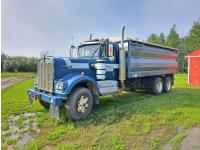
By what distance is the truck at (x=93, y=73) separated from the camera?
5.86 meters

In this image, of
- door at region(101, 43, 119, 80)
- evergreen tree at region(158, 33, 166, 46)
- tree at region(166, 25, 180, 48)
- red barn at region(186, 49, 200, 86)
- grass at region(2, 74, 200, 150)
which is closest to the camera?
grass at region(2, 74, 200, 150)

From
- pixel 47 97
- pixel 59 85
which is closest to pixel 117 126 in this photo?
pixel 59 85

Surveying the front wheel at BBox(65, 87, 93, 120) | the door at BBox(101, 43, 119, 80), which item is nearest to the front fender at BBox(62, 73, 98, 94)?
the front wheel at BBox(65, 87, 93, 120)

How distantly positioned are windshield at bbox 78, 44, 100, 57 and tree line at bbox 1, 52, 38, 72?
31364 millimetres

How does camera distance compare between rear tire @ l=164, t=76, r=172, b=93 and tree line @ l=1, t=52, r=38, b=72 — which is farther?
tree line @ l=1, t=52, r=38, b=72

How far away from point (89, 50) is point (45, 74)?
80.7 inches

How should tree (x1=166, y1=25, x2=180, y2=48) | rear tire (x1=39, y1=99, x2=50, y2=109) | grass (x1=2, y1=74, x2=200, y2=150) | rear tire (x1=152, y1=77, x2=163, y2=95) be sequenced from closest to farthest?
grass (x1=2, y1=74, x2=200, y2=150) < rear tire (x1=39, y1=99, x2=50, y2=109) < rear tire (x1=152, y1=77, x2=163, y2=95) < tree (x1=166, y1=25, x2=180, y2=48)

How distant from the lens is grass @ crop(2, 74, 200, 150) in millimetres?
4312

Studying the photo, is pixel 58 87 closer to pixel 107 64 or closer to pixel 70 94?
pixel 70 94

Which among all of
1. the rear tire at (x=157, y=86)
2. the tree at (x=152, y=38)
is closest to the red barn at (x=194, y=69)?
the rear tire at (x=157, y=86)

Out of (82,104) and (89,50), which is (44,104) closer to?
(82,104)

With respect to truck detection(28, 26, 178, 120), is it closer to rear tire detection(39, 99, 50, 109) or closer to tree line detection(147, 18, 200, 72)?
rear tire detection(39, 99, 50, 109)

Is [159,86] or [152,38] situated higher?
[152,38]

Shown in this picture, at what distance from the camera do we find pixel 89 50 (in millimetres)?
7676
